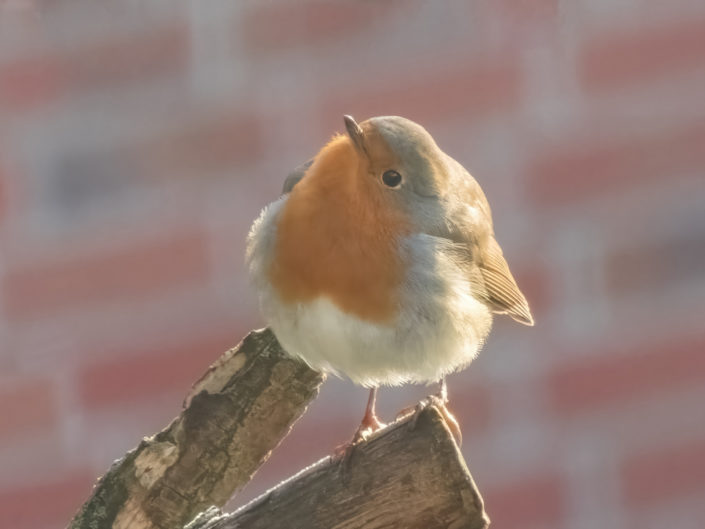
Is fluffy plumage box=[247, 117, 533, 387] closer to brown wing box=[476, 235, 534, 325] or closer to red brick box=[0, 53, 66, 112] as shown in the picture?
brown wing box=[476, 235, 534, 325]

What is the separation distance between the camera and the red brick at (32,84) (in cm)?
140

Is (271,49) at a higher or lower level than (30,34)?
lower

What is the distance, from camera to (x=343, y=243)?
1014mm

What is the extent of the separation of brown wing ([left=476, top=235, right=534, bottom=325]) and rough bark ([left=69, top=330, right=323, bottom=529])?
0.34 m

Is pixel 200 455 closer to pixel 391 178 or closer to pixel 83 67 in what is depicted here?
pixel 391 178

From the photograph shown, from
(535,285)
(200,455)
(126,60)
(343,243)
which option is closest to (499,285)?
(535,285)

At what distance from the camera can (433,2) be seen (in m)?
1.44

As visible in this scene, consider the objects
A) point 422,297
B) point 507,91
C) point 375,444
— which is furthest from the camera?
point 507,91

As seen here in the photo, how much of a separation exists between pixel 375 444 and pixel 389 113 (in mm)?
676

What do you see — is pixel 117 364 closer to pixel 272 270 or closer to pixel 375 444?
pixel 272 270

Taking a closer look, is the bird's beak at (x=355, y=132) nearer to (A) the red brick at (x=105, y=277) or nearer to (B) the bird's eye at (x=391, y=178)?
(B) the bird's eye at (x=391, y=178)

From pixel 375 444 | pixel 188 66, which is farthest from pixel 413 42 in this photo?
pixel 375 444

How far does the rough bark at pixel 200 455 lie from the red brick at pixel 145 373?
44cm

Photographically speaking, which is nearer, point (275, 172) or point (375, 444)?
point (375, 444)
